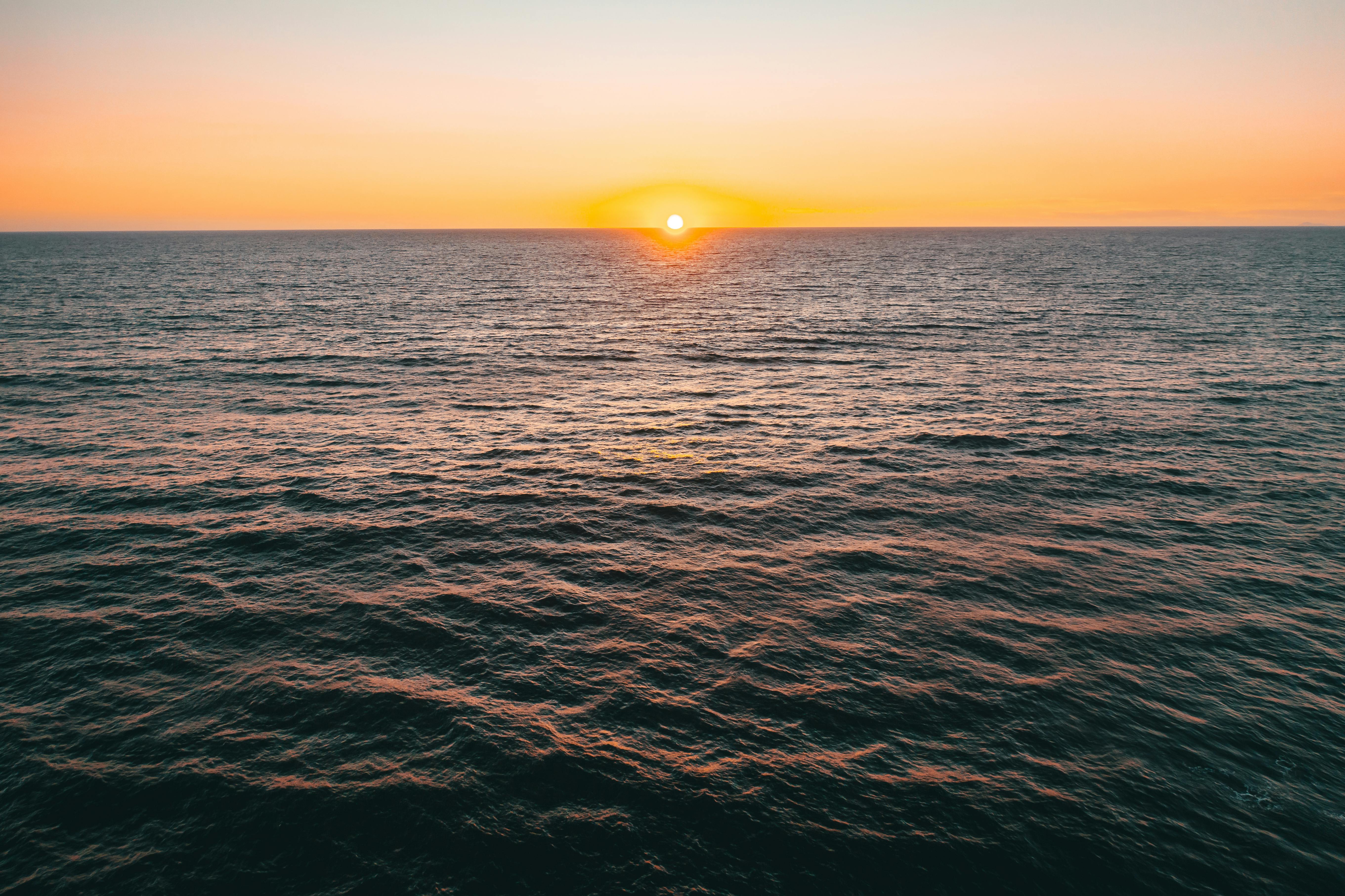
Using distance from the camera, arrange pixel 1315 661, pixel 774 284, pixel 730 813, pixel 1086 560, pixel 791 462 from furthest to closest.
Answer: pixel 774 284
pixel 791 462
pixel 1086 560
pixel 1315 661
pixel 730 813

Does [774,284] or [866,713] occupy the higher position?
[774,284]

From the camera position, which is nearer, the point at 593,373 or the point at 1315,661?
the point at 1315,661

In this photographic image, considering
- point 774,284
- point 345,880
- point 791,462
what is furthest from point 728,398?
point 774,284

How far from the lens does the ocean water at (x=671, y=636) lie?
16734 mm

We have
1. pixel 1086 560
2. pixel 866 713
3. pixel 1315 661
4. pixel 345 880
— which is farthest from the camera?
pixel 1086 560

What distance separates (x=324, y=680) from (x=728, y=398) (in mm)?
38718

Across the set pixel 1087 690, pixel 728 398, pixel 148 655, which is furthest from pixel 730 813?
pixel 728 398

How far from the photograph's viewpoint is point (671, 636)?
24.9m

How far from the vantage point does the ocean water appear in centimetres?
1673

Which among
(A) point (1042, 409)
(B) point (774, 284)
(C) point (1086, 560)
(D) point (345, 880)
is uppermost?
(B) point (774, 284)

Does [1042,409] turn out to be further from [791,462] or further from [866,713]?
[866,713]

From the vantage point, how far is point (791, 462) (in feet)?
136

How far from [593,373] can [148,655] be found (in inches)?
1733

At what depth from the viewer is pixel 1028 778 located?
18.6m
